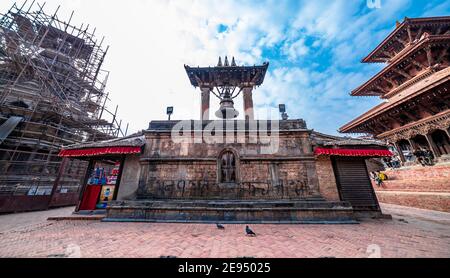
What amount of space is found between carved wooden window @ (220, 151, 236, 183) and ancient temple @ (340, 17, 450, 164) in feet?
49.8

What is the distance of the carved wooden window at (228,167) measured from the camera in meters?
9.17

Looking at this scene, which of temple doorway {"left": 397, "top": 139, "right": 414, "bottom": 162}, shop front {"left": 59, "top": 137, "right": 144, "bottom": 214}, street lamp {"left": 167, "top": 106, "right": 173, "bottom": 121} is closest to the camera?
shop front {"left": 59, "top": 137, "right": 144, "bottom": 214}

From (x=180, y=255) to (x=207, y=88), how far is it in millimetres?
11153

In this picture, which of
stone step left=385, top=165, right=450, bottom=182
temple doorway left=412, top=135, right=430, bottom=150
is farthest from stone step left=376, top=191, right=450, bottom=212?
temple doorway left=412, top=135, right=430, bottom=150

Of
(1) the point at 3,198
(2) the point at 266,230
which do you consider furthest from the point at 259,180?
(1) the point at 3,198

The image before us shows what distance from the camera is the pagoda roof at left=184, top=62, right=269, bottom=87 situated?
1204cm

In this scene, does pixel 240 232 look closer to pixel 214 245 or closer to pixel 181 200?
pixel 214 245

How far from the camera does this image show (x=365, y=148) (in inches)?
347

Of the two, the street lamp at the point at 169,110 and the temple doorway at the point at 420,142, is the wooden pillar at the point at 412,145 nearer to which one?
the temple doorway at the point at 420,142

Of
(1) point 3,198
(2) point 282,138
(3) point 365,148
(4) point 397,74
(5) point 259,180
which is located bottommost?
(1) point 3,198

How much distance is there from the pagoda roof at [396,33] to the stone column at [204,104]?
23126 mm

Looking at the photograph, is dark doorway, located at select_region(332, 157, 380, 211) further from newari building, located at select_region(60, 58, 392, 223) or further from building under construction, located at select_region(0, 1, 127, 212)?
building under construction, located at select_region(0, 1, 127, 212)

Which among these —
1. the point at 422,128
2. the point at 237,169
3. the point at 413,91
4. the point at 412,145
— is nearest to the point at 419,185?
the point at 412,145
